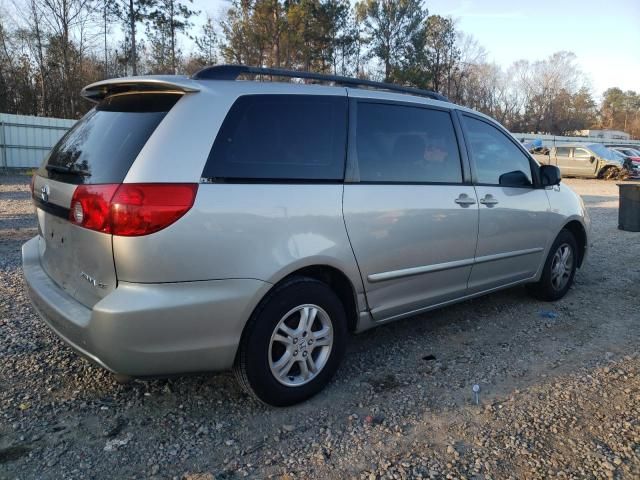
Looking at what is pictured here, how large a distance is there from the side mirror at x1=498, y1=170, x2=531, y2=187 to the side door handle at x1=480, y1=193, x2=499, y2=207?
0.79ft

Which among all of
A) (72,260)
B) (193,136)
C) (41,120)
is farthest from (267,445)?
(41,120)

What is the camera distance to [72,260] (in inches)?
103

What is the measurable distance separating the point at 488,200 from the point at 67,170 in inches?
116

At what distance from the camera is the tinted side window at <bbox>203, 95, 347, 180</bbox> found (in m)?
2.59

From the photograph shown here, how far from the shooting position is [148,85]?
272 centimetres

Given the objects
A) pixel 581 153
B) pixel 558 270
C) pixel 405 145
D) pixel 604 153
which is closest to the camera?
pixel 405 145

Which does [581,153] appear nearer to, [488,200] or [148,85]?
[488,200]

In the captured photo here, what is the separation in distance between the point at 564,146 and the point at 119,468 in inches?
1016

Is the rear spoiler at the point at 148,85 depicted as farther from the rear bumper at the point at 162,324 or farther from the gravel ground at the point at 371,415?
the gravel ground at the point at 371,415

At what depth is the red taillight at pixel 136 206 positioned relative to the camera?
229 cm

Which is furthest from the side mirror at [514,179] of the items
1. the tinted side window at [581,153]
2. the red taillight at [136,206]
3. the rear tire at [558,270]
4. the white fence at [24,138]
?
the tinted side window at [581,153]

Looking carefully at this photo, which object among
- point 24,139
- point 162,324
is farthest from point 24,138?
point 162,324

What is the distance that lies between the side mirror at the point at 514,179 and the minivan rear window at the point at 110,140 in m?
2.78

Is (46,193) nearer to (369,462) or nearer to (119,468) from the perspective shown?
(119,468)
